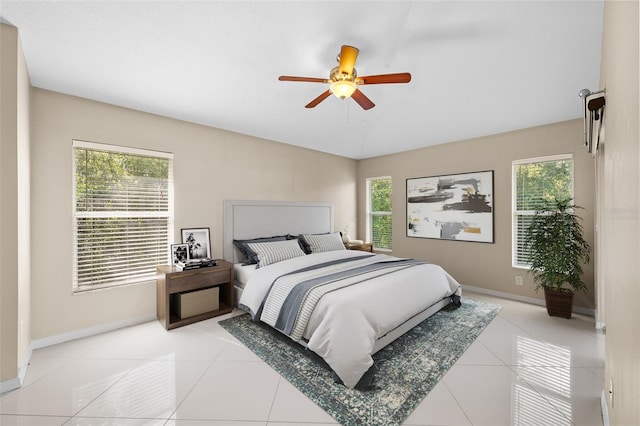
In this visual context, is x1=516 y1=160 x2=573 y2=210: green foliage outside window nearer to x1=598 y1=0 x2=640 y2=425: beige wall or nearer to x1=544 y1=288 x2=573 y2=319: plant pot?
x1=544 y1=288 x2=573 y2=319: plant pot

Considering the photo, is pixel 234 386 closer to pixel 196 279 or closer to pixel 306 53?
pixel 196 279

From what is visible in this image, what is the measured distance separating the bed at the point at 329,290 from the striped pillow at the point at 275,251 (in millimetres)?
14

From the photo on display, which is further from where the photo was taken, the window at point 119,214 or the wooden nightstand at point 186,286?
the wooden nightstand at point 186,286

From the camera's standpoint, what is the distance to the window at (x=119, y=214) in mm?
2812

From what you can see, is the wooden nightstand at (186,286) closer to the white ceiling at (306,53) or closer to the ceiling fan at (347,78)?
the white ceiling at (306,53)

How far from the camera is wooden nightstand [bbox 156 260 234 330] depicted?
2.95 meters

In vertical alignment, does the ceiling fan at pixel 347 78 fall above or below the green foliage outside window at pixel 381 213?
above

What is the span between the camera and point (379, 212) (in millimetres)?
5703

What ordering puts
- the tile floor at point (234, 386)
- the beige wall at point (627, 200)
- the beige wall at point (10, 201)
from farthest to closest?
the beige wall at point (10, 201) → the tile floor at point (234, 386) → the beige wall at point (627, 200)

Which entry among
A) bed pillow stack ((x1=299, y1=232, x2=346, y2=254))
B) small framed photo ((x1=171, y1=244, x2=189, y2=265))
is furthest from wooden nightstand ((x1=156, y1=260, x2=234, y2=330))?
bed pillow stack ((x1=299, y1=232, x2=346, y2=254))

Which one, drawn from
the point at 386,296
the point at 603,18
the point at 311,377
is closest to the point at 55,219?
the point at 311,377

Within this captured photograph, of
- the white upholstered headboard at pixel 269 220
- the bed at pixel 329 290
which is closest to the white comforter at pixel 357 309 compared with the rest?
the bed at pixel 329 290

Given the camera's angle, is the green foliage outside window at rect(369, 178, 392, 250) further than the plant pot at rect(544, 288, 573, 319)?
Yes

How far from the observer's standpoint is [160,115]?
3.30 meters
